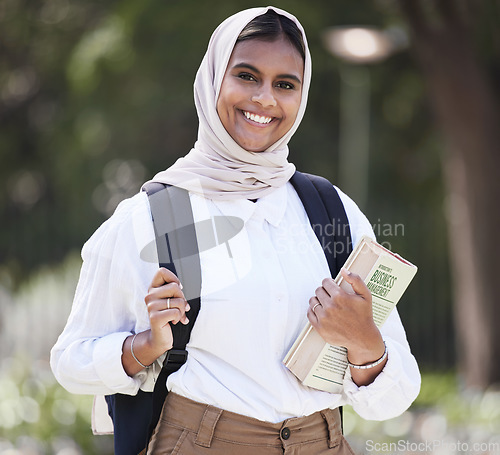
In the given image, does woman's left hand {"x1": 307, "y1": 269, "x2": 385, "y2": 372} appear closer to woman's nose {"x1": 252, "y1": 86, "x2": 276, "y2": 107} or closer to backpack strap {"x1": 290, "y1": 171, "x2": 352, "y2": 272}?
backpack strap {"x1": 290, "y1": 171, "x2": 352, "y2": 272}

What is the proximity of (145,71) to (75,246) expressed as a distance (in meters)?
2.25

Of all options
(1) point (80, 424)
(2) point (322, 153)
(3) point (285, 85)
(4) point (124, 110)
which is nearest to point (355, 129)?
(2) point (322, 153)

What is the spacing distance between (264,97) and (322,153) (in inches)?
348

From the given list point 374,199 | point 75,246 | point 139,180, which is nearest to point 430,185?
point 374,199

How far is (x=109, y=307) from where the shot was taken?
→ 2.27 metres

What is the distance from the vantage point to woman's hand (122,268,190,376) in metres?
2.06

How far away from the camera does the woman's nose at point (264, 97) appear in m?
2.35

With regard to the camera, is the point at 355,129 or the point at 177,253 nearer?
the point at 177,253

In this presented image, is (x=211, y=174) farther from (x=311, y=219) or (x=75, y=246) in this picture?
(x=75, y=246)

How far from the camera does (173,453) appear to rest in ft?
7.07

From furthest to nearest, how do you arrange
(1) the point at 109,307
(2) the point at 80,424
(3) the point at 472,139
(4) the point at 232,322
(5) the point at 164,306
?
(3) the point at 472,139
(2) the point at 80,424
(1) the point at 109,307
(4) the point at 232,322
(5) the point at 164,306

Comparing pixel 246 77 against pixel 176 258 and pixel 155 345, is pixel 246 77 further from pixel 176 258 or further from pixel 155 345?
pixel 155 345

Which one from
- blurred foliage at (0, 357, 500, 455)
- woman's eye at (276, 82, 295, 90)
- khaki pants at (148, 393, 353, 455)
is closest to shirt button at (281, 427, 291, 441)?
khaki pants at (148, 393, 353, 455)

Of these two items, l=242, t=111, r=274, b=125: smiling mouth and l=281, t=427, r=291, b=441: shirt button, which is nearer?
l=281, t=427, r=291, b=441: shirt button
